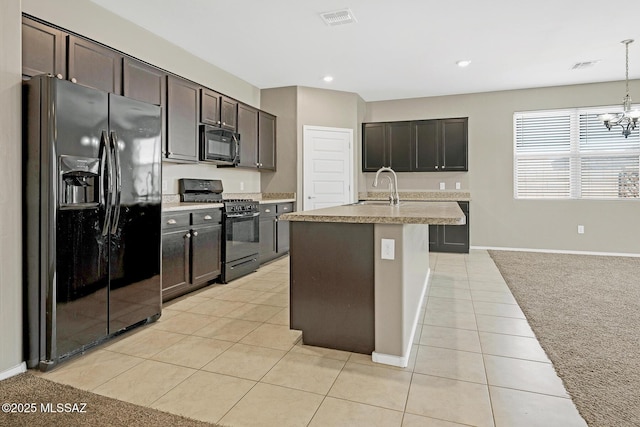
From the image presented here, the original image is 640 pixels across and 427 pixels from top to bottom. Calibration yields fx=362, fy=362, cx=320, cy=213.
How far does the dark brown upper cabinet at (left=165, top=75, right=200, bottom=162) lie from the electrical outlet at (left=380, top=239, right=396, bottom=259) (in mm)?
2682

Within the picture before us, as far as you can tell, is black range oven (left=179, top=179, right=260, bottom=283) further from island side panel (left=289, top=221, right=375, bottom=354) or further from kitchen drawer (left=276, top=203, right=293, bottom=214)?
island side panel (left=289, top=221, right=375, bottom=354)

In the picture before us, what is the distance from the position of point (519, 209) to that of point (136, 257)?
232 inches

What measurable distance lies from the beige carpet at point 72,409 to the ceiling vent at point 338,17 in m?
3.51

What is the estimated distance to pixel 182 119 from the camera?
4.01 m

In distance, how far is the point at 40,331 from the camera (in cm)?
210

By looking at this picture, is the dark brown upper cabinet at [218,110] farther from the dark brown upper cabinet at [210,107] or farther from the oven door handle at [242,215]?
the oven door handle at [242,215]

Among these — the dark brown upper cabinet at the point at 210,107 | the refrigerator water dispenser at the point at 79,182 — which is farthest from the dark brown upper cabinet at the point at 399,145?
the refrigerator water dispenser at the point at 79,182

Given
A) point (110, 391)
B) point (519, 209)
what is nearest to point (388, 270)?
point (110, 391)

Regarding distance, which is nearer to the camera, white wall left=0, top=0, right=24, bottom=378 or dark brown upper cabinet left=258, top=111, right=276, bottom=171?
white wall left=0, top=0, right=24, bottom=378

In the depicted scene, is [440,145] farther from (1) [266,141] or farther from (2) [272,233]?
(2) [272,233]

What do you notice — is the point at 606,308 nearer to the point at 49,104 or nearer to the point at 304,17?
the point at 304,17

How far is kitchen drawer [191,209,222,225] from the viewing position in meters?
3.65

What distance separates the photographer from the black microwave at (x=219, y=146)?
4.32 meters

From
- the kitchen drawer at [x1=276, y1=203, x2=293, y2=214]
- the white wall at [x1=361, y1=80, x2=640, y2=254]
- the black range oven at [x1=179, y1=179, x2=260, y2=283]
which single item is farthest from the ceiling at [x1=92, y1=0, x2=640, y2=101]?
the kitchen drawer at [x1=276, y1=203, x2=293, y2=214]
